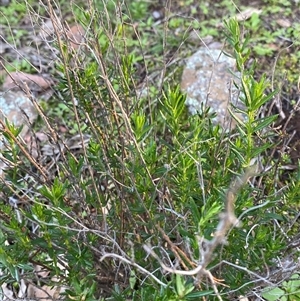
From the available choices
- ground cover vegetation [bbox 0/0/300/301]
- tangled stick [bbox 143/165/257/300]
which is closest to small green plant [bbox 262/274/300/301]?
ground cover vegetation [bbox 0/0/300/301]

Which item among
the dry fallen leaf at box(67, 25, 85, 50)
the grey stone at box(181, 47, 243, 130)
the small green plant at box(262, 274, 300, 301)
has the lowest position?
the small green plant at box(262, 274, 300, 301)

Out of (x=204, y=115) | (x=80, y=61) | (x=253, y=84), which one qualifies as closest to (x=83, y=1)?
(x=80, y=61)

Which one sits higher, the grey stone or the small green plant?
the grey stone

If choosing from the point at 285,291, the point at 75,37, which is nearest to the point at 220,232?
the point at 285,291

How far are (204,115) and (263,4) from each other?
188 centimetres

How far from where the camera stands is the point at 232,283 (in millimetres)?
1438

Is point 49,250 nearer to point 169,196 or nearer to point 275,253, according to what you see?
point 169,196

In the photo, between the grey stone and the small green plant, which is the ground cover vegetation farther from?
the grey stone

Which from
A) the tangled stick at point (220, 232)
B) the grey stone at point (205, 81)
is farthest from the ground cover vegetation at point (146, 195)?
the grey stone at point (205, 81)

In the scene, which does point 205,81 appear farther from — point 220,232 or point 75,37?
point 220,232

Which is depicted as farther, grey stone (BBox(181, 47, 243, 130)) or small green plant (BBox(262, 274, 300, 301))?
grey stone (BBox(181, 47, 243, 130))

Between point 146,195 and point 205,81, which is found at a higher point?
point 146,195

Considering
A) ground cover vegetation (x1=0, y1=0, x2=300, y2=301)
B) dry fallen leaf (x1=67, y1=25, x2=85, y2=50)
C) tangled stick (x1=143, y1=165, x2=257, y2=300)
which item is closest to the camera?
tangled stick (x1=143, y1=165, x2=257, y2=300)

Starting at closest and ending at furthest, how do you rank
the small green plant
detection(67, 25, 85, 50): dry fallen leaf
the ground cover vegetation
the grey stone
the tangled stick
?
the tangled stick
the ground cover vegetation
detection(67, 25, 85, 50): dry fallen leaf
the small green plant
the grey stone
